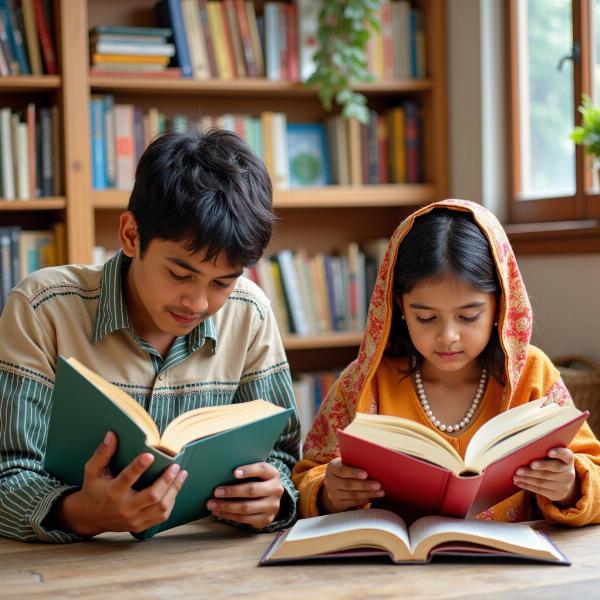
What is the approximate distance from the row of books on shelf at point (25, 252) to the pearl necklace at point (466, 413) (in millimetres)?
1819

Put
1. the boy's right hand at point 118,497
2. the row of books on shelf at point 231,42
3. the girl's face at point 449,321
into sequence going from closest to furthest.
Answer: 1. the boy's right hand at point 118,497
2. the girl's face at point 449,321
3. the row of books on shelf at point 231,42

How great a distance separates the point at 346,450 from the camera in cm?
131

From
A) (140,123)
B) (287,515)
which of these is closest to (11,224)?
(140,123)

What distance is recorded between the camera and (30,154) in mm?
3133

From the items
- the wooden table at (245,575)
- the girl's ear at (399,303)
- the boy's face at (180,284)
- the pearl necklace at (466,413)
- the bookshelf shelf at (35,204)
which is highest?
the bookshelf shelf at (35,204)

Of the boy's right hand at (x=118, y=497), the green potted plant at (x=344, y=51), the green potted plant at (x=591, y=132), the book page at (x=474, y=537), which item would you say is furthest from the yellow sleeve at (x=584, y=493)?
the green potted plant at (x=344, y=51)

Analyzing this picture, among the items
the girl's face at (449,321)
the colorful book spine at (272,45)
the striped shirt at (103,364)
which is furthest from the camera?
the colorful book spine at (272,45)

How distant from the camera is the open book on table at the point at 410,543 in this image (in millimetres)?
1245

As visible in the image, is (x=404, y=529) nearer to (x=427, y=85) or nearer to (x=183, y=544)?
(x=183, y=544)

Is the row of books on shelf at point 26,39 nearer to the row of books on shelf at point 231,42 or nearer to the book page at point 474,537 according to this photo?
the row of books on shelf at point 231,42

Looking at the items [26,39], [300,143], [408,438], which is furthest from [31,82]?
[408,438]

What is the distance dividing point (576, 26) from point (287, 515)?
2092mm

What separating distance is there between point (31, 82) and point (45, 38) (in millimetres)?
158

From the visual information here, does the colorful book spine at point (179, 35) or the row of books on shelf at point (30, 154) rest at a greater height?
the colorful book spine at point (179, 35)
